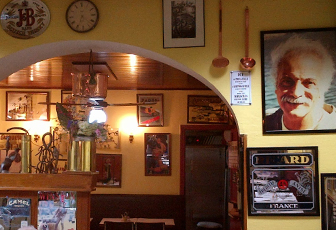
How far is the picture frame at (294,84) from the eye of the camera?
3068mm

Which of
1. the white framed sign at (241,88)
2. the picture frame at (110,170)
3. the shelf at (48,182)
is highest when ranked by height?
the white framed sign at (241,88)

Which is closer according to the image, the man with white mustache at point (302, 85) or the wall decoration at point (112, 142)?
the man with white mustache at point (302, 85)

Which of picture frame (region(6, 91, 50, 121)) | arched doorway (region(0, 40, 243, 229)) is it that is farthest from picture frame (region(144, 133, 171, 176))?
arched doorway (region(0, 40, 243, 229))

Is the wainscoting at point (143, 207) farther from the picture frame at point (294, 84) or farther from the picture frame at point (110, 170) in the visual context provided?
the picture frame at point (294, 84)

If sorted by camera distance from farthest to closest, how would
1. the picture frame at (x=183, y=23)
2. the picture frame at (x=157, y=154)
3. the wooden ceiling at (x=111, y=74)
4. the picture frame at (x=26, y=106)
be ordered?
the picture frame at (x=26, y=106), the picture frame at (x=157, y=154), the wooden ceiling at (x=111, y=74), the picture frame at (x=183, y=23)

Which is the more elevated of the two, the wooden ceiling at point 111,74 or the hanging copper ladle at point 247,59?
the wooden ceiling at point 111,74

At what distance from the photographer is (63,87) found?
7355mm

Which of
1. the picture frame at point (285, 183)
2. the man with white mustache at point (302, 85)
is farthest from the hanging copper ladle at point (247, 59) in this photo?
the picture frame at point (285, 183)

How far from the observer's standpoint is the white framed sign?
123 inches

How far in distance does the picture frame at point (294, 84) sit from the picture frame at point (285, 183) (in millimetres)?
191

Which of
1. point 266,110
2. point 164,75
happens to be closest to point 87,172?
point 266,110

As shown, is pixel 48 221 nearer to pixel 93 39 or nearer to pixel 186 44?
pixel 93 39

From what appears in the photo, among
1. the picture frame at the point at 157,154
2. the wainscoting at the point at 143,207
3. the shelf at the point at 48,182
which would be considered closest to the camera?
the shelf at the point at 48,182

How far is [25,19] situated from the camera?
3.20 meters
